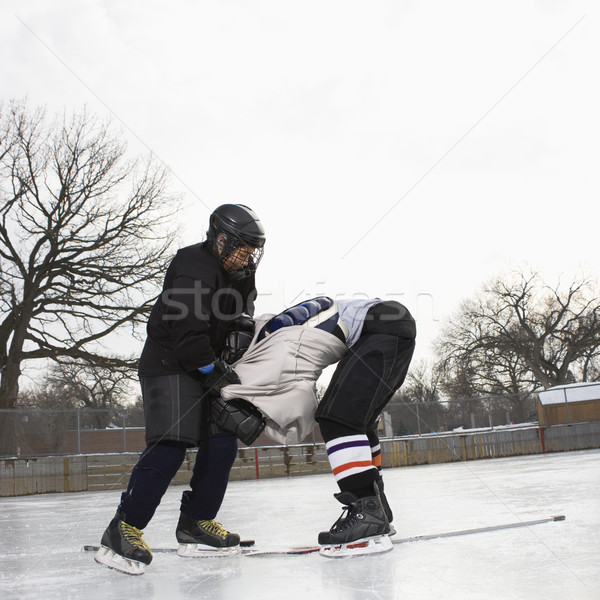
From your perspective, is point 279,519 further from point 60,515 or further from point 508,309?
point 508,309

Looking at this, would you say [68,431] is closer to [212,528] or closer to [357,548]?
[212,528]

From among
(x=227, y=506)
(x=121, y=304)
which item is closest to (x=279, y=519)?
(x=227, y=506)

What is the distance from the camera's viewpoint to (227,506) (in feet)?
20.4

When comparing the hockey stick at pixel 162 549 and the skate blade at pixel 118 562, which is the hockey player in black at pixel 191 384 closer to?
the skate blade at pixel 118 562

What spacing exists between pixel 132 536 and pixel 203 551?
440 millimetres

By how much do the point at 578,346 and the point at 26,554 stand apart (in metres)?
39.8

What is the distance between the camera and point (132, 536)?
2609 mm

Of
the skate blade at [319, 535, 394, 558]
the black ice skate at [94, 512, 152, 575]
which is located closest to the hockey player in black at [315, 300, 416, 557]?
the skate blade at [319, 535, 394, 558]

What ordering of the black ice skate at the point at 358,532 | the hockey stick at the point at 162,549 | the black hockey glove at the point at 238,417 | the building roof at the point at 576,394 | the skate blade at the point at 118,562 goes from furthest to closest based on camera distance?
the building roof at the point at 576,394 < the hockey stick at the point at 162,549 < the black hockey glove at the point at 238,417 < the black ice skate at the point at 358,532 < the skate blade at the point at 118,562

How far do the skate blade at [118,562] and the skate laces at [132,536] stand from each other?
0.21ft

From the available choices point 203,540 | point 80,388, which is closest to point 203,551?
point 203,540

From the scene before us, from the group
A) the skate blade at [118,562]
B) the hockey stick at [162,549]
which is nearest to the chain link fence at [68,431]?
the hockey stick at [162,549]

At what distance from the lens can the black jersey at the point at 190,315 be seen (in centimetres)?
260

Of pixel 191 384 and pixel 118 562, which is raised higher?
pixel 191 384
